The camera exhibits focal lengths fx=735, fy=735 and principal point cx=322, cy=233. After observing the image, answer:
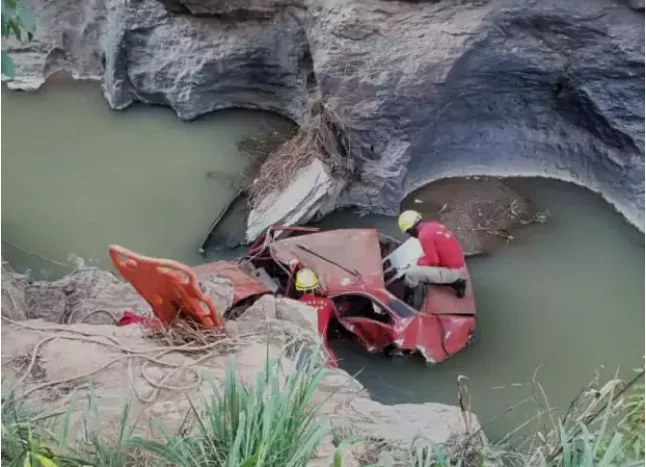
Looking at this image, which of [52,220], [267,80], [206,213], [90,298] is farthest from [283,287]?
[267,80]

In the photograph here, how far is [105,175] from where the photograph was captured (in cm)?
977

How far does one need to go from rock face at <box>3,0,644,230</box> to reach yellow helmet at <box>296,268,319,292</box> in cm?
269

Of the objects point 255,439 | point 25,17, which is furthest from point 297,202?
point 255,439

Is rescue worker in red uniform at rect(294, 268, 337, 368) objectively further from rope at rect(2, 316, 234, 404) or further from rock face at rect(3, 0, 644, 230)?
→ rock face at rect(3, 0, 644, 230)

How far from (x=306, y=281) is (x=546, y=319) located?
2.83m

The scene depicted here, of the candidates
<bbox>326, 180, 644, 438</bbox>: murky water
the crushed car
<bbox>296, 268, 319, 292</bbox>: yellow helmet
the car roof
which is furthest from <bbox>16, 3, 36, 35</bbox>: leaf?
<bbox>326, 180, 644, 438</bbox>: murky water

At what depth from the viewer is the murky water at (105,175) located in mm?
8695

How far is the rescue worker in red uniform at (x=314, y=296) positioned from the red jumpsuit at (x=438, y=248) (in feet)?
3.40

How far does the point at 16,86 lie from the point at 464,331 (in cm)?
831

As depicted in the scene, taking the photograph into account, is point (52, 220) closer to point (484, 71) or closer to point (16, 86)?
point (16, 86)

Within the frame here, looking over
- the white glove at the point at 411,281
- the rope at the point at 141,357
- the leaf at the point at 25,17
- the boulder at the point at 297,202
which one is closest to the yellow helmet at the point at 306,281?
the white glove at the point at 411,281

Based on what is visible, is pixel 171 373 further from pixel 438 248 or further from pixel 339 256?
pixel 438 248

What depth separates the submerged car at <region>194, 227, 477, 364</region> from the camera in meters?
6.67

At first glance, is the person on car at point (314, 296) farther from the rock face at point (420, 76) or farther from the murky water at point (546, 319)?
the rock face at point (420, 76)
